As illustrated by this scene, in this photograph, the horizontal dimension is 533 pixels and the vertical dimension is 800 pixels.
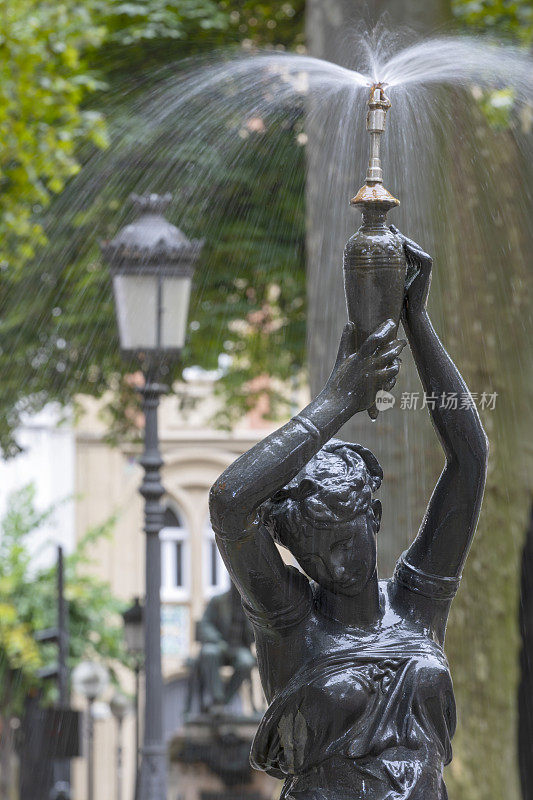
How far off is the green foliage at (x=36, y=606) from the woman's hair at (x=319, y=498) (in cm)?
1602

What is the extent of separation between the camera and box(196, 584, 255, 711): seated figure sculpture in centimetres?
1130

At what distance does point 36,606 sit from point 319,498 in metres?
17.1

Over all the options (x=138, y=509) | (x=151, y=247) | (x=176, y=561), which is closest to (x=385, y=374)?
(x=151, y=247)

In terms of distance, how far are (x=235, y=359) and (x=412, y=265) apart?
10558mm

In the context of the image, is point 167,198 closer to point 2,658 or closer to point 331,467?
point 331,467

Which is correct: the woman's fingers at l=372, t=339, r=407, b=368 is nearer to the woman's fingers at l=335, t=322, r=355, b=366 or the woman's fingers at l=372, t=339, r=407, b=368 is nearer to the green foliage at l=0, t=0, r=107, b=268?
the woman's fingers at l=335, t=322, r=355, b=366

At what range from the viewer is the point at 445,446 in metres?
3.06

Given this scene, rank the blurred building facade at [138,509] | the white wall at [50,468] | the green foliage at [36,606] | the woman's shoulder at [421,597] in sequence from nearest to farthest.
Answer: the woman's shoulder at [421,597]
the green foliage at [36,606]
the white wall at [50,468]
the blurred building facade at [138,509]

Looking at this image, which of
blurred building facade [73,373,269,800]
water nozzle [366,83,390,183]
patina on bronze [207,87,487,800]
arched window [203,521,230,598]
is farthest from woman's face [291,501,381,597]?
arched window [203,521,230,598]

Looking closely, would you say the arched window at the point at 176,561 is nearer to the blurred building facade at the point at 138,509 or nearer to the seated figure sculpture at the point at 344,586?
the blurred building facade at the point at 138,509

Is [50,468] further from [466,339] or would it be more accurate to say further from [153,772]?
[153,772]

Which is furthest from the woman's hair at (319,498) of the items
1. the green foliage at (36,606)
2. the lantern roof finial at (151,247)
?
the green foliage at (36,606)

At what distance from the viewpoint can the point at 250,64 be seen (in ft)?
28.3

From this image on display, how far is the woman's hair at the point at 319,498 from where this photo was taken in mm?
2852
